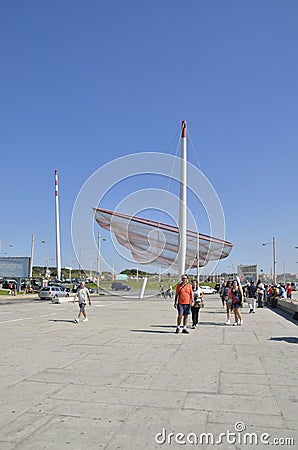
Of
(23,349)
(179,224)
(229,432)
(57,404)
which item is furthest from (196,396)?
(179,224)

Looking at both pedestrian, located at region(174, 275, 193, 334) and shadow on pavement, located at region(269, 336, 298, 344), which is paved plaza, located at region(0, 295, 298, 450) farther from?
pedestrian, located at region(174, 275, 193, 334)

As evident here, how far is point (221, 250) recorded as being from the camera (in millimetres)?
57156

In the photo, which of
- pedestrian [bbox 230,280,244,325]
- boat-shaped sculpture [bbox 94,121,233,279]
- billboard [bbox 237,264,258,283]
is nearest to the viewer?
pedestrian [bbox 230,280,244,325]

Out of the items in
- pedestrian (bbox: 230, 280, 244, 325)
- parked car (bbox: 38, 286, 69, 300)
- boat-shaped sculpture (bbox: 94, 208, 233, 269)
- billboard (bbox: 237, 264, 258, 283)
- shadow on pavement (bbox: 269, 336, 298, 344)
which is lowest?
shadow on pavement (bbox: 269, 336, 298, 344)

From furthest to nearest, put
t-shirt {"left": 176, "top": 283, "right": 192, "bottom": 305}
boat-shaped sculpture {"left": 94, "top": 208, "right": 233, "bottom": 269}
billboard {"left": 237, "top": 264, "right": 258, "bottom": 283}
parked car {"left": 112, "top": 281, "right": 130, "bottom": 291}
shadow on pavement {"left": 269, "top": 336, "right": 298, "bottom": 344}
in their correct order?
parked car {"left": 112, "top": 281, "right": 130, "bottom": 291} → boat-shaped sculpture {"left": 94, "top": 208, "right": 233, "bottom": 269} → billboard {"left": 237, "top": 264, "right": 258, "bottom": 283} → t-shirt {"left": 176, "top": 283, "right": 192, "bottom": 305} → shadow on pavement {"left": 269, "top": 336, "right": 298, "bottom": 344}

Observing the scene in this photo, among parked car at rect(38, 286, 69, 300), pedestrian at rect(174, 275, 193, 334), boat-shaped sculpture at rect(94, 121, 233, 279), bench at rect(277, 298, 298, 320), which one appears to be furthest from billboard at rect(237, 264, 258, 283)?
pedestrian at rect(174, 275, 193, 334)

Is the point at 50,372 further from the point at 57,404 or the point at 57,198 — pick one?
the point at 57,198

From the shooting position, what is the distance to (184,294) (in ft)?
42.7

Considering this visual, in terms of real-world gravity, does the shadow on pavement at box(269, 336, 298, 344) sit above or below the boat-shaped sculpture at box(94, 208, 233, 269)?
below

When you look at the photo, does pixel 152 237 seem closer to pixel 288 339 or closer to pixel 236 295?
pixel 236 295

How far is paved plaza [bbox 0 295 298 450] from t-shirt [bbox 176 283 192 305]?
154 cm

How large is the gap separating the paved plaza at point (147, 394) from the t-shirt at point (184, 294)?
154cm

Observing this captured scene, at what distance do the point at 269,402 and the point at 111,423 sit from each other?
81.6 inches

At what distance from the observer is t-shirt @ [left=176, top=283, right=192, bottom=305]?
1294 centimetres
